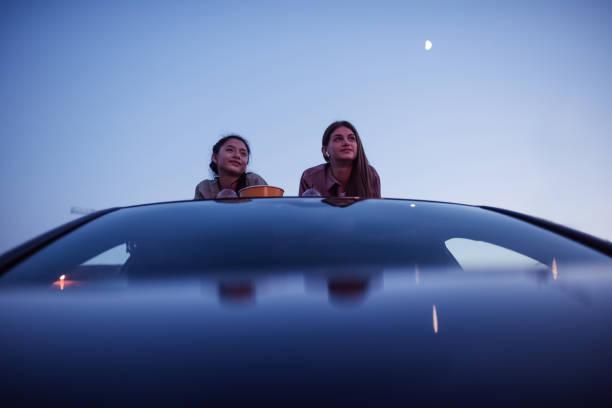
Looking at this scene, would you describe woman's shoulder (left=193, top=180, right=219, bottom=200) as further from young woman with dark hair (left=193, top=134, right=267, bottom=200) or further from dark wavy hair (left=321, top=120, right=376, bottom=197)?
dark wavy hair (left=321, top=120, right=376, bottom=197)

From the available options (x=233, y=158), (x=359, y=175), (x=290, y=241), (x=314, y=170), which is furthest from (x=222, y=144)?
(x=290, y=241)

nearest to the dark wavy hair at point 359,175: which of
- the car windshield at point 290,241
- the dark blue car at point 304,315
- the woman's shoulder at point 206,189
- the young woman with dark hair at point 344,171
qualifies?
the young woman with dark hair at point 344,171

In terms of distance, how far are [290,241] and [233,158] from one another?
3.75 meters

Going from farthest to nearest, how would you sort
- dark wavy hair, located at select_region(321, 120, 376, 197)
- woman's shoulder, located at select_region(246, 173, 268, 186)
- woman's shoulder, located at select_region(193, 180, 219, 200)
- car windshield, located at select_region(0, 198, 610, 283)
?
woman's shoulder, located at select_region(246, 173, 268, 186) → woman's shoulder, located at select_region(193, 180, 219, 200) → dark wavy hair, located at select_region(321, 120, 376, 197) → car windshield, located at select_region(0, 198, 610, 283)

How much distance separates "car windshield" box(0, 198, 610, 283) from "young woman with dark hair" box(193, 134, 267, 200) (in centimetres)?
328

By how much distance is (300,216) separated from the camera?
1.37 metres

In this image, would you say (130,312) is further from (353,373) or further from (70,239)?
(70,239)

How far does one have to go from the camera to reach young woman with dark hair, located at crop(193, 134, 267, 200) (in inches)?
189

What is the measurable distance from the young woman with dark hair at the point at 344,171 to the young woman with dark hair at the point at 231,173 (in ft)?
2.21

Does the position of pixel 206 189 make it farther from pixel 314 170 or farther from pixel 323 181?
pixel 323 181

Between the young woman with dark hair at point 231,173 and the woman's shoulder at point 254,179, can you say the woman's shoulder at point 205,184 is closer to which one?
the young woman with dark hair at point 231,173

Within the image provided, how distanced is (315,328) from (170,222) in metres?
0.74

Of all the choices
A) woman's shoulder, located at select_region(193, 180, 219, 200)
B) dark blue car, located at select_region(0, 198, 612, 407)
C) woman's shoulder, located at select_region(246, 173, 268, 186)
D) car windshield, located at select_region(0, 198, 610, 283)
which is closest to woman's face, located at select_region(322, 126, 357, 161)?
woman's shoulder, located at select_region(246, 173, 268, 186)

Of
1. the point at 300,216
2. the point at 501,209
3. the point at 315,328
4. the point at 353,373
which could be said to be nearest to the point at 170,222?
the point at 300,216
